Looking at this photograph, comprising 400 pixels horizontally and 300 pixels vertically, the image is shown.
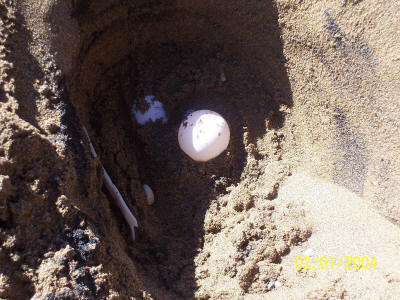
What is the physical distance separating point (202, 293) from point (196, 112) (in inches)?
36.5

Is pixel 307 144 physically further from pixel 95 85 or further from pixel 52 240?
pixel 52 240

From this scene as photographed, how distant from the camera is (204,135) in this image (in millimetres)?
1959

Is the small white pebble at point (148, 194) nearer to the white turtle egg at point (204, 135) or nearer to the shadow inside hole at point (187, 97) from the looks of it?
the shadow inside hole at point (187, 97)

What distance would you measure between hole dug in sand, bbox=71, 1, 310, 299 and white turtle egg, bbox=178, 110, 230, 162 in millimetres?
71

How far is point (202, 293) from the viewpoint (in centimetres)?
163

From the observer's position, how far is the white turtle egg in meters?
1.96

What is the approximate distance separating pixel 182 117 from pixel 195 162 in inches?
10.7

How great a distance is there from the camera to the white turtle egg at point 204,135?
6.43 feet

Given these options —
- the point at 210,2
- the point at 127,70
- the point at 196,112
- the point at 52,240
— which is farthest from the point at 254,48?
the point at 52,240

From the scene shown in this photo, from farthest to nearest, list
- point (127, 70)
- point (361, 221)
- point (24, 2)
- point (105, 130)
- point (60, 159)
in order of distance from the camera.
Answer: point (127, 70) < point (105, 130) < point (361, 221) < point (24, 2) < point (60, 159)

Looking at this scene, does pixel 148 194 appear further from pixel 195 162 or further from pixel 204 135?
pixel 204 135
